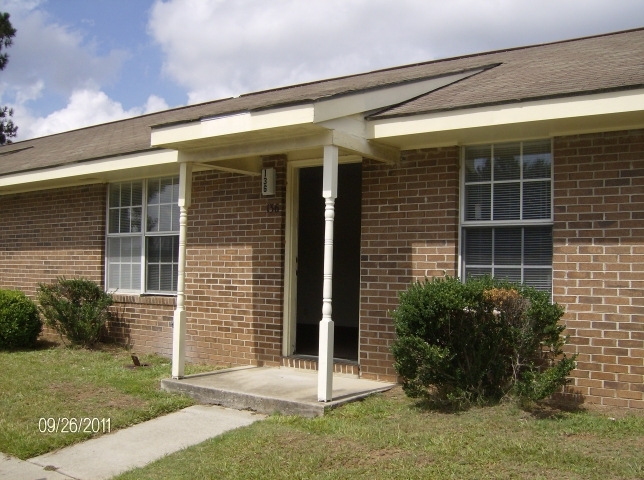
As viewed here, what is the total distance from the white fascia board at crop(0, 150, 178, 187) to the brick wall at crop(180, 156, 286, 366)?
0.71 metres

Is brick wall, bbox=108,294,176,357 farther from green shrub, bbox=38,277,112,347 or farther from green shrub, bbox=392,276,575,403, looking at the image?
green shrub, bbox=392,276,575,403

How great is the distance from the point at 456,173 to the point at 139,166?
4.72 metres

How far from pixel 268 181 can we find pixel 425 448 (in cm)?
471

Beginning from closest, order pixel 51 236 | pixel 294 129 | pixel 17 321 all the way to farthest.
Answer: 1. pixel 294 129
2. pixel 17 321
3. pixel 51 236

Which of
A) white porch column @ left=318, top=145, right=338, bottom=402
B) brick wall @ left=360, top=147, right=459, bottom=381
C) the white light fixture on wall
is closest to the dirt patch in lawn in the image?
white porch column @ left=318, top=145, right=338, bottom=402

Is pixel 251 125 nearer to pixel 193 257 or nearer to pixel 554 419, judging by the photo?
pixel 193 257

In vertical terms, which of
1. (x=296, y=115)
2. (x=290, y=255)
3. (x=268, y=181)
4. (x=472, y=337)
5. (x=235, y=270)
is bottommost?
(x=472, y=337)

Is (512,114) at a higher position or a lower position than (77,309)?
higher

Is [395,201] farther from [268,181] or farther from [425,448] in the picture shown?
[425,448]

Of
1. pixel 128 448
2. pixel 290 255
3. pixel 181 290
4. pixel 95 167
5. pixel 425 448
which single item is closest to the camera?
pixel 425 448

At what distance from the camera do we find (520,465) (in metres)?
4.97

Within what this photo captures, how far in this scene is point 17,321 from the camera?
36.6 feet

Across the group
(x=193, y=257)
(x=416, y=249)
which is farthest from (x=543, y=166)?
(x=193, y=257)
